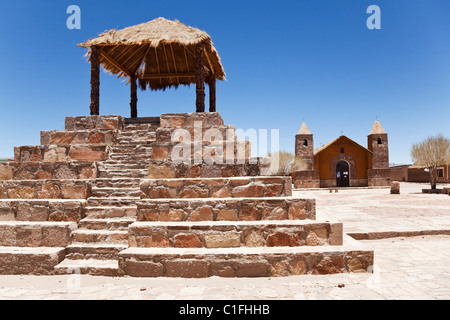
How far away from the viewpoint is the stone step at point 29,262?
12.0 feet

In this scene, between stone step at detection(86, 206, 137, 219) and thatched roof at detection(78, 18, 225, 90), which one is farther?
thatched roof at detection(78, 18, 225, 90)

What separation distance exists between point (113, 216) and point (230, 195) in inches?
71.5

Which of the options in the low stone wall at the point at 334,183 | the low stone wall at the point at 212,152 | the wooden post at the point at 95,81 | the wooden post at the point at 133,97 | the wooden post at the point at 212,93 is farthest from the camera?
the low stone wall at the point at 334,183

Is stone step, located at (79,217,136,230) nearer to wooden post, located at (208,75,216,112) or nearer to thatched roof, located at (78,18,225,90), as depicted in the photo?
thatched roof, located at (78,18,225,90)

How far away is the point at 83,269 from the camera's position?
360cm

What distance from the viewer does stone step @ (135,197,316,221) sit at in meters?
3.87

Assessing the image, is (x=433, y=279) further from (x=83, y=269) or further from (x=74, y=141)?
(x=74, y=141)

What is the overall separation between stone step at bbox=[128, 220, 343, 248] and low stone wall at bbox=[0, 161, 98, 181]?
70.3 inches

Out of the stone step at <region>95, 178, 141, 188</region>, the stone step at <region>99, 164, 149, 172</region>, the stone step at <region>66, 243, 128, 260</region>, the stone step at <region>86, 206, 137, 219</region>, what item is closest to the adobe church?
the stone step at <region>99, 164, 149, 172</region>

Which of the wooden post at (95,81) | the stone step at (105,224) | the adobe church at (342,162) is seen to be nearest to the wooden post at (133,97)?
the wooden post at (95,81)

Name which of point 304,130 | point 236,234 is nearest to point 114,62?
point 236,234

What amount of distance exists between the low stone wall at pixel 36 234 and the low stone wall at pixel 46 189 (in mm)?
580

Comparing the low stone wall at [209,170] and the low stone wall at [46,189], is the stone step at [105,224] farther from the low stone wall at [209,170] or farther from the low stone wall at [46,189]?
the low stone wall at [209,170]
